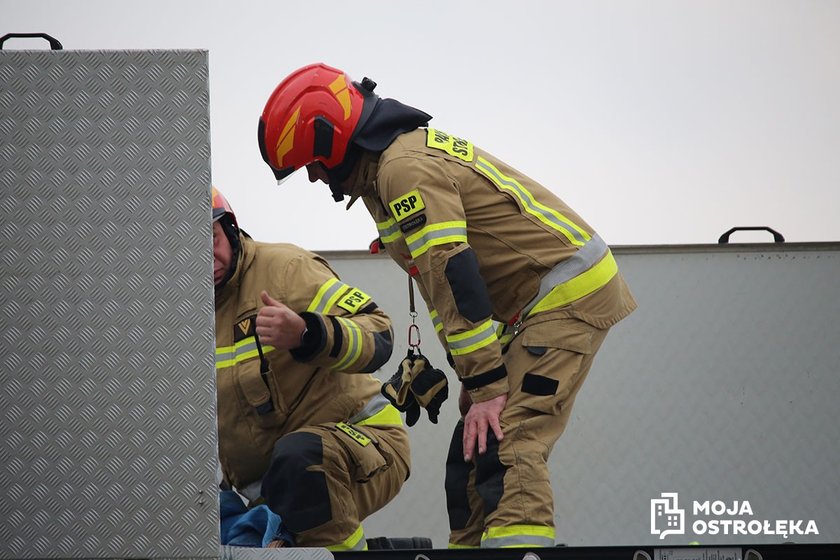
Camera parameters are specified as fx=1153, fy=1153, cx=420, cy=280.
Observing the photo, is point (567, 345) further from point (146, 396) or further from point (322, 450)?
point (146, 396)

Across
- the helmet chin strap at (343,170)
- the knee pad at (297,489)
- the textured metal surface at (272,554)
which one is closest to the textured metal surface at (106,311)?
the textured metal surface at (272,554)

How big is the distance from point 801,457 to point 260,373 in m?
2.51

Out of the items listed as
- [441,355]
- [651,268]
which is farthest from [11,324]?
[651,268]

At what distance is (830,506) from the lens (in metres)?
5.08

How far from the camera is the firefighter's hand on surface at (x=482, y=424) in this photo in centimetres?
349

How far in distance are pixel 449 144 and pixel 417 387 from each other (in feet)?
2.61

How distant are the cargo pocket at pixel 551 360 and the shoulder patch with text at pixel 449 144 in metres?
0.60

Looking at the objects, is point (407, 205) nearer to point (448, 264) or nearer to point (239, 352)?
point (448, 264)

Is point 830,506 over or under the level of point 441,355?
under

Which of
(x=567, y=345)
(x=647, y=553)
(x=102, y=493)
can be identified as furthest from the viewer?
(x=567, y=345)

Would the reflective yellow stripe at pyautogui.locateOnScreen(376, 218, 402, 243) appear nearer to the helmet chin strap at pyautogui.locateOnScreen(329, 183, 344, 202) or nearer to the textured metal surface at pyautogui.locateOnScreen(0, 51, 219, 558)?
the helmet chin strap at pyautogui.locateOnScreen(329, 183, 344, 202)

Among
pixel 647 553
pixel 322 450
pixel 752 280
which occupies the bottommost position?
pixel 647 553

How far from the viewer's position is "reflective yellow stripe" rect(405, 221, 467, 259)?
3.43m

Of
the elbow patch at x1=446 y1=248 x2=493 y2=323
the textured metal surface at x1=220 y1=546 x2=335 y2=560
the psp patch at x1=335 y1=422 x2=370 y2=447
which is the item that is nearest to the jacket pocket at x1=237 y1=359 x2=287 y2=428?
the psp patch at x1=335 y1=422 x2=370 y2=447
